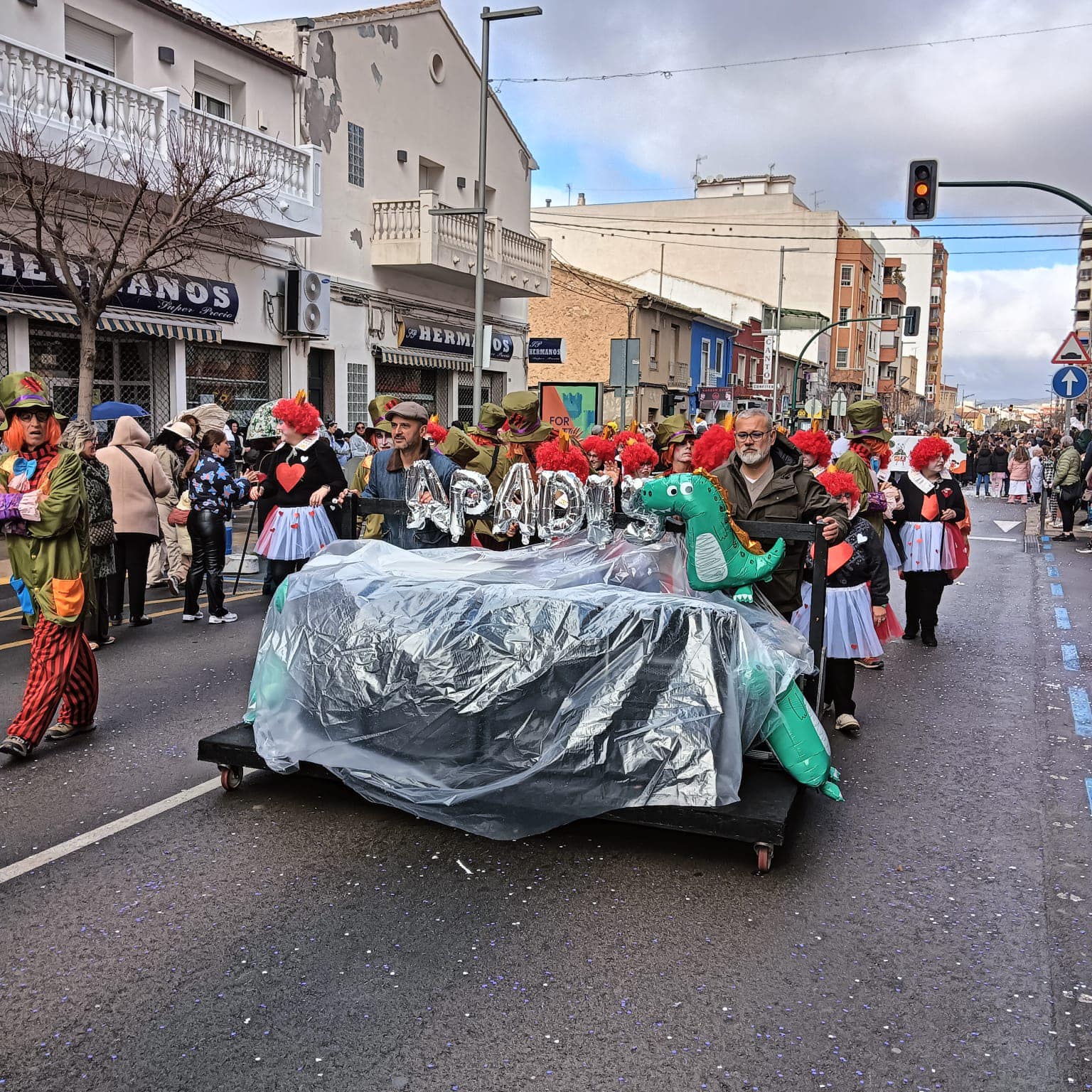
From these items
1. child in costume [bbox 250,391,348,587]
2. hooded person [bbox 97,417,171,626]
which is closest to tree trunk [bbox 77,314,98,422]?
hooded person [bbox 97,417,171,626]

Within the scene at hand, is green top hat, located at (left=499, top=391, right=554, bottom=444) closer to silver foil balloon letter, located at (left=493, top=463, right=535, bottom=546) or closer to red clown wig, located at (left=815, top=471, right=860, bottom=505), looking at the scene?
silver foil balloon letter, located at (left=493, top=463, right=535, bottom=546)

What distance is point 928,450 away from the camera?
9.25 metres

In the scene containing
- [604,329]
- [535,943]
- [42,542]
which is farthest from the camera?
[604,329]

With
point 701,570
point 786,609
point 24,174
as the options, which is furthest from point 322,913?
point 24,174

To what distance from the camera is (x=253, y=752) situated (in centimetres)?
484

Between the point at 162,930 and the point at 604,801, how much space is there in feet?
5.50

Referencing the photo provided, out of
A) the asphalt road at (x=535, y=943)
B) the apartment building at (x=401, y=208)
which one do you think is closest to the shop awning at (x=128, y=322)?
the apartment building at (x=401, y=208)

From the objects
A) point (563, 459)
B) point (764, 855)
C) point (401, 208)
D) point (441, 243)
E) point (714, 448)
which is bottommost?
point (764, 855)

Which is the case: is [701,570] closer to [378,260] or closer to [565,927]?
[565,927]

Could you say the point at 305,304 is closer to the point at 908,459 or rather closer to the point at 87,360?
the point at 87,360

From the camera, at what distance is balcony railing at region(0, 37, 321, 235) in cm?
1330

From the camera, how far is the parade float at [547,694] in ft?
13.7

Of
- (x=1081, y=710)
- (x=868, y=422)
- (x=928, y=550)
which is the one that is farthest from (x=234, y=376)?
(x=1081, y=710)

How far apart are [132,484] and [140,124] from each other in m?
8.34
